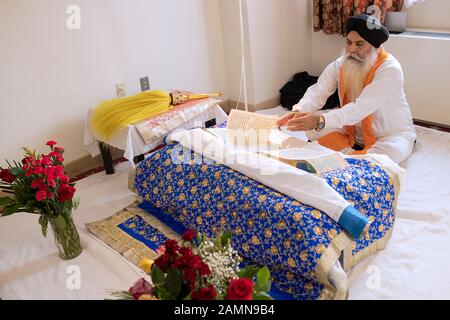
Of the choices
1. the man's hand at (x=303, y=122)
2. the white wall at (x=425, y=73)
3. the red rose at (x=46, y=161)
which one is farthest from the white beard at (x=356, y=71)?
the red rose at (x=46, y=161)

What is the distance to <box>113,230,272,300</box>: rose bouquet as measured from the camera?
3.40 ft

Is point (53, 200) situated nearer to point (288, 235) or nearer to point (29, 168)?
point (29, 168)

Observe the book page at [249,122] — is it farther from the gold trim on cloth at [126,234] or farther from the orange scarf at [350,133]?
the gold trim on cloth at [126,234]

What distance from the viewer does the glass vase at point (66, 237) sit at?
6.07 ft

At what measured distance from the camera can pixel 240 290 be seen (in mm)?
1016

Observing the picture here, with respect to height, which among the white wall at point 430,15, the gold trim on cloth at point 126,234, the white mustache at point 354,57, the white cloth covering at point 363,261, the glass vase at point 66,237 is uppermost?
the white wall at point 430,15

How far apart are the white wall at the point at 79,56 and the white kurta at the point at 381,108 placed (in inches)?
43.8

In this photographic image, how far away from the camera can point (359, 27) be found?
221cm

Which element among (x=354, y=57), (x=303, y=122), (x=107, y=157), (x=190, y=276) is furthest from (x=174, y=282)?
(x=107, y=157)

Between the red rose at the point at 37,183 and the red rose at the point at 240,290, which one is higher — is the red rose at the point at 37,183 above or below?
above

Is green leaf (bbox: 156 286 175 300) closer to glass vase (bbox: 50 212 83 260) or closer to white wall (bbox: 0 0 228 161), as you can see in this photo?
glass vase (bbox: 50 212 83 260)

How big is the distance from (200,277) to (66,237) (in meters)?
1.04

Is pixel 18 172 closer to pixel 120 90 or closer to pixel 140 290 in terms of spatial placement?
pixel 140 290

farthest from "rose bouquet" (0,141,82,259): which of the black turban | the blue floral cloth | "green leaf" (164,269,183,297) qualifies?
the black turban
